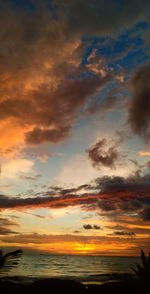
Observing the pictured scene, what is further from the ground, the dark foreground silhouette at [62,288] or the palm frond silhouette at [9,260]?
the palm frond silhouette at [9,260]

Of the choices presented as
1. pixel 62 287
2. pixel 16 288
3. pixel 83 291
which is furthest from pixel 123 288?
pixel 16 288

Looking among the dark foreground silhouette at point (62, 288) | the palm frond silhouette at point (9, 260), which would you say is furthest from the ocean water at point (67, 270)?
the dark foreground silhouette at point (62, 288)

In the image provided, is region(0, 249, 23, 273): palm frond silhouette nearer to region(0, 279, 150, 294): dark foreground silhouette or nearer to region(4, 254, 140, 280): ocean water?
region(4, 254, 140, 280): ocean water

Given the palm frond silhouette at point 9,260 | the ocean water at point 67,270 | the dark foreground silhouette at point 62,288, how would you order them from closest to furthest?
the palm frond silhouette at point 9,260 < the dark foreground silhouette at point 62,288 < the ocean water at point 67,270

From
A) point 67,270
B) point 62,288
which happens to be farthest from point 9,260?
point 67,270

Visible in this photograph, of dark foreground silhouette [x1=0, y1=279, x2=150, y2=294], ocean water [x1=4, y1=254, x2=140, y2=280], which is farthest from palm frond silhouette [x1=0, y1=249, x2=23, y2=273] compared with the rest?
dark foreground silhouette [x1=0, y1=279, x2=150, y2=294]

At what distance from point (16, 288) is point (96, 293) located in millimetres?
5442

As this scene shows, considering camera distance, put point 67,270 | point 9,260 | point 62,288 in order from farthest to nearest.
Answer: point 67,270, point 62,288, point 9,260

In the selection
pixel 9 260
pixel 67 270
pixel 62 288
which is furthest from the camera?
pixel 67 270

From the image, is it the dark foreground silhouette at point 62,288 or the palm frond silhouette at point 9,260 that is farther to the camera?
the dark foreground silhouette at point 62,288

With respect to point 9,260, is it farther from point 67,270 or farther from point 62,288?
point 67,270

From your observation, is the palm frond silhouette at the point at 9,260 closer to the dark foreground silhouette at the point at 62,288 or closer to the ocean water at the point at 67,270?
the ocean water at the point at 67,270

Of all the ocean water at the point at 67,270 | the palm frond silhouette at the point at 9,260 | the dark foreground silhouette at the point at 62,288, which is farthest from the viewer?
the ocean water at the point at 67,270

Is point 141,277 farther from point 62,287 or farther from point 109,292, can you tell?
point 62,287
